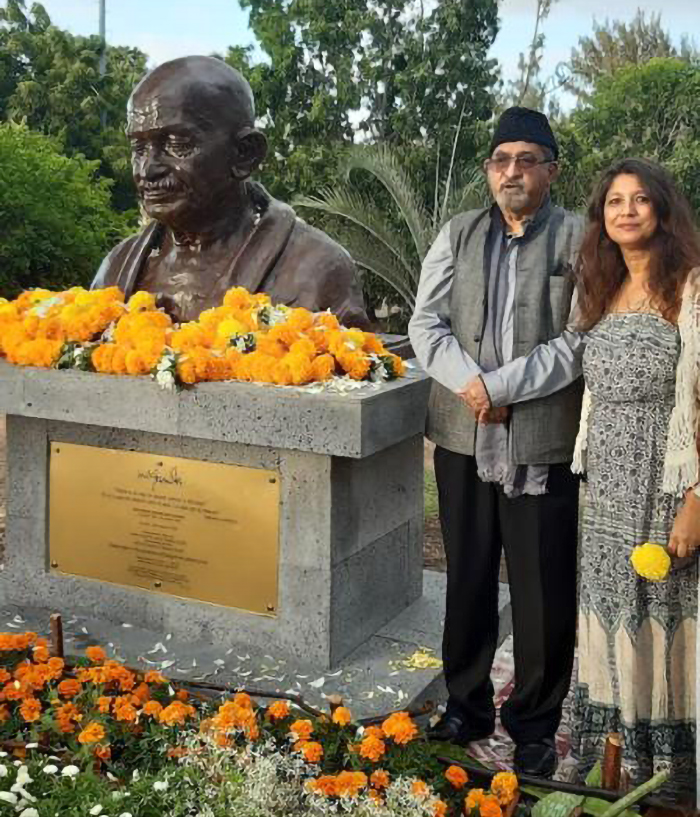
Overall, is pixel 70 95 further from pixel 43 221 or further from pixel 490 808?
pixel 490 808

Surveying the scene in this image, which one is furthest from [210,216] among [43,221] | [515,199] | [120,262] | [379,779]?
[43,221]

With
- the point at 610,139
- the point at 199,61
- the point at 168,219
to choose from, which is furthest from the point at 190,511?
the point at 610,139

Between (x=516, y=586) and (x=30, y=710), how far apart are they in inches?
56.8

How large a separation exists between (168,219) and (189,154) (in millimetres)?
287

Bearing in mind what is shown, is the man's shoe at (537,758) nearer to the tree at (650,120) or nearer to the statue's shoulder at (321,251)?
the statue's shoulder at (321,251)

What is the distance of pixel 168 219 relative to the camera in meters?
3.73

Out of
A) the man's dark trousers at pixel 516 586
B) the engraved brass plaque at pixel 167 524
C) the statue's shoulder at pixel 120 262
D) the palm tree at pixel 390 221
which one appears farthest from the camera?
Result: the palm tree at pixel 390 221

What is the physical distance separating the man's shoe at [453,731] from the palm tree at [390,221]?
29.0 feet

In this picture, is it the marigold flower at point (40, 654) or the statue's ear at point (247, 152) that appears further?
the statue's ear at point (247, 152)

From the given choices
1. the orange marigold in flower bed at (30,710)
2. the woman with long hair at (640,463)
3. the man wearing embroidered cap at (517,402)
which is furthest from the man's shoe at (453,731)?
the orange marigold in flower bed at (30,710)

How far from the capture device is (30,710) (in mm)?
2340

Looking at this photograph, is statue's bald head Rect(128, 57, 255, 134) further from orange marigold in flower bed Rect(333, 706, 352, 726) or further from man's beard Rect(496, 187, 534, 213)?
orange marigold in flower bed Rect(333, 706, 352, 726)

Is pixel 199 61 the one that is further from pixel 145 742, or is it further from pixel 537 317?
pixel 145 742

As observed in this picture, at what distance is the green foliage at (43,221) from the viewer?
12016 millimetres
